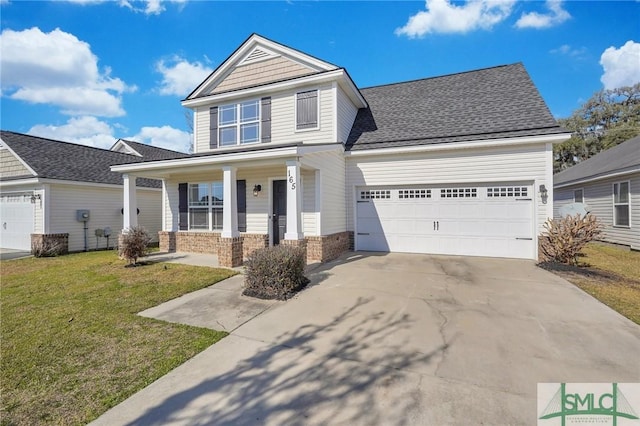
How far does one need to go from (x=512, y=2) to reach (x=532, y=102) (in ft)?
10.5

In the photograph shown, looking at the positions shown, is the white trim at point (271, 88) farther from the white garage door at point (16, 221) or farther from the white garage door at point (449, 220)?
the white garage door at point (16, 221)

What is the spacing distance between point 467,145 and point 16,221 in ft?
60.1

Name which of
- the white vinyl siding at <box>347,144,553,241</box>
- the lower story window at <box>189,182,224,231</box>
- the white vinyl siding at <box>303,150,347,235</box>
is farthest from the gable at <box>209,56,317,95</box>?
the lower story window at <box>189,182,224,231</box>

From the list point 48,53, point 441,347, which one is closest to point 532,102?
point 441,347

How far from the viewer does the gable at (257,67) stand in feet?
34.1

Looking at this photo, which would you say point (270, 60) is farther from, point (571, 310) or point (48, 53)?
point (571, 310)

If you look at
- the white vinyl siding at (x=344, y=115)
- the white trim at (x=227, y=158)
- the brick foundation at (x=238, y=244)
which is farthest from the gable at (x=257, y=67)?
the brick foundation at (x=238, y=244)

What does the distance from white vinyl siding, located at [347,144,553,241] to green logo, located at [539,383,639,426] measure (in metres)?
7.10

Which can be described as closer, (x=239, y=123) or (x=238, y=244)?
(x=238, y=244)

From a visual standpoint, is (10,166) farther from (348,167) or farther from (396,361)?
(396,361)

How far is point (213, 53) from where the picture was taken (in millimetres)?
13055

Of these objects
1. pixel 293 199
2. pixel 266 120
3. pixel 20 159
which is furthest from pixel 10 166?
pixel 293 199

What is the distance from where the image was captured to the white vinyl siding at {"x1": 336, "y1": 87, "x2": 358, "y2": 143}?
33.4 ft

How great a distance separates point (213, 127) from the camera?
11.4m
